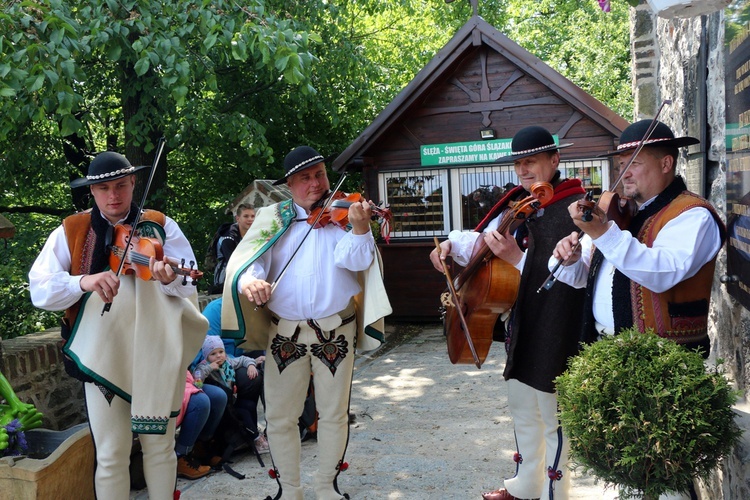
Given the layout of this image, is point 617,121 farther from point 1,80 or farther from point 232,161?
point 1,80

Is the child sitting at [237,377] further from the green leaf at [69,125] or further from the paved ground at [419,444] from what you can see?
the green leaf at [69,125]

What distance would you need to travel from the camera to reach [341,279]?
394 centimetres

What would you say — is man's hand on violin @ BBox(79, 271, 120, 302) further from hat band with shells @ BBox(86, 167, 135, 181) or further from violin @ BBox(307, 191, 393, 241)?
violin @ BBox(307, 191, 393, 241)

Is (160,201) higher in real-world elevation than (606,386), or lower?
higher

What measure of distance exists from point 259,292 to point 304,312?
1.08ft

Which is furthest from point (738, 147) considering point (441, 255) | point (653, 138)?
point (441, 255)

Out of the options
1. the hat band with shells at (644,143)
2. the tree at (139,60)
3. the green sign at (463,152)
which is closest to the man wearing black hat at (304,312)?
the hat band with shells at (644,143)

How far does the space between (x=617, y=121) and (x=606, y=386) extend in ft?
25.8

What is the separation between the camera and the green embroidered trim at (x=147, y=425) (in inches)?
137

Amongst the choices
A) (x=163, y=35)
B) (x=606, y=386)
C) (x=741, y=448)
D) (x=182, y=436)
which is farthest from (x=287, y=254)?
(x=163, y=35)

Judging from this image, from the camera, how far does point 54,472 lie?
3.69 meters

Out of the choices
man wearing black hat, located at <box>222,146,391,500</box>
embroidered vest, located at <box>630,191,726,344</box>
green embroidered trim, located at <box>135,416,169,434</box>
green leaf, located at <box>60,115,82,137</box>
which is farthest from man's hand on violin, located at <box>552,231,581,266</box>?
green leaf, located at <box>60,115,82,137</box>

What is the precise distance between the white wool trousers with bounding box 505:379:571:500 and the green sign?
7.00 meters

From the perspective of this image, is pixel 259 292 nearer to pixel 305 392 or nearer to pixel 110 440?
pixel 305 392
